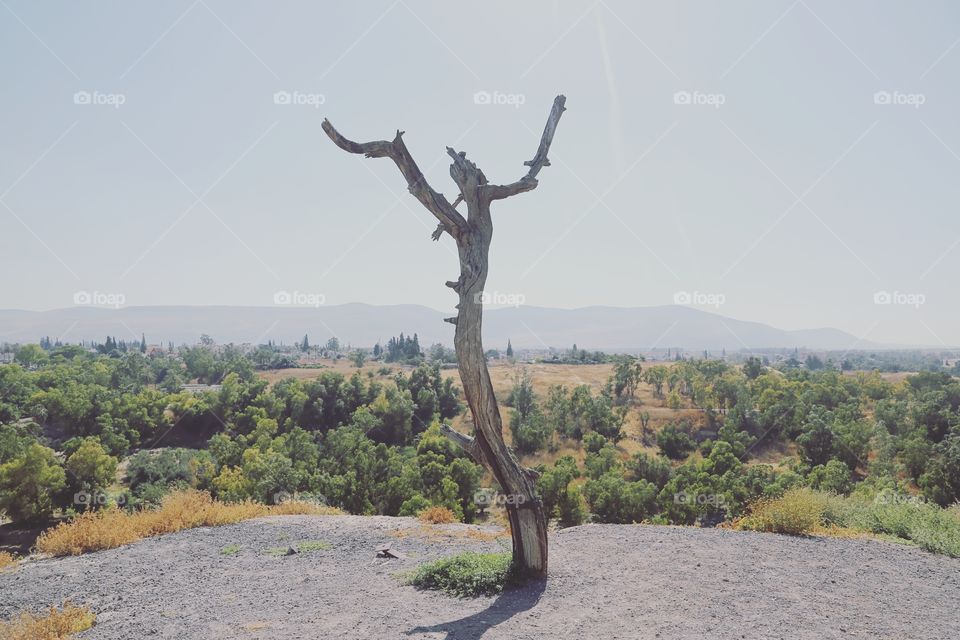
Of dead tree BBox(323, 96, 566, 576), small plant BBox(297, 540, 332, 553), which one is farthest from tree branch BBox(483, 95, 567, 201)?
small plant BBox(297, 540, 332, 553)

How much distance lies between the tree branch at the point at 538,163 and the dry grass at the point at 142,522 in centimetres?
960

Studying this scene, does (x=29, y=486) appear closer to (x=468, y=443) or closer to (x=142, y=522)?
(x=142, y=522)

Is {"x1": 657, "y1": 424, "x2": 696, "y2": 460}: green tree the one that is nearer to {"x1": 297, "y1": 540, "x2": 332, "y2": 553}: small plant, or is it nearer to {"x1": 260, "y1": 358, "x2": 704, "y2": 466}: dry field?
{"x1": 260, "y1": 358, "x2": 704, "y2": 466}: dry field

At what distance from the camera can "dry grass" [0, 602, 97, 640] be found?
21.1 feet

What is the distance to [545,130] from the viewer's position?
873 centimetres

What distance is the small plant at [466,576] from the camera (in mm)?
7746

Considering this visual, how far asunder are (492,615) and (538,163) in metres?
6.24

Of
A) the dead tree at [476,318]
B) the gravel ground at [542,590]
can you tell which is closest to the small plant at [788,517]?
the gravel ground at [542,590]

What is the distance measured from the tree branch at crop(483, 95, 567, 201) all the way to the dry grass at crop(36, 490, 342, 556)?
31.5 ft

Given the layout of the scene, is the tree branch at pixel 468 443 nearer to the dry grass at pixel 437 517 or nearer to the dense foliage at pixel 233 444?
the dry grass at pixel 437 517

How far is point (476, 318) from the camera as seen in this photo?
7988 millimetres

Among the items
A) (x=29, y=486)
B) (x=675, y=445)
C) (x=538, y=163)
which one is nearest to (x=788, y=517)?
(x=538, y=163)

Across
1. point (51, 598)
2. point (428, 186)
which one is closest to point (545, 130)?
point (428, 186)

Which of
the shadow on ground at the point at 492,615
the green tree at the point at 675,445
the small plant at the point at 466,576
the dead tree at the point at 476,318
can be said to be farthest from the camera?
the green tree at the point at 675,445
